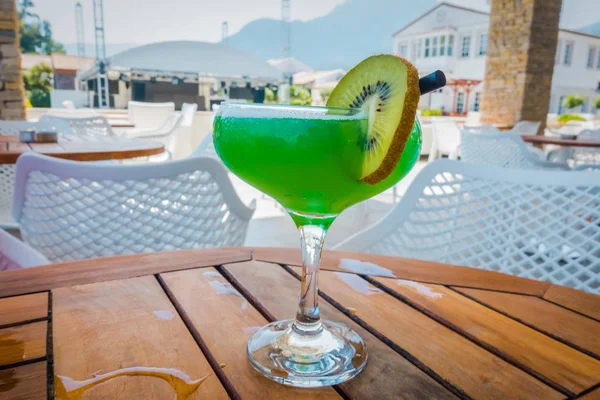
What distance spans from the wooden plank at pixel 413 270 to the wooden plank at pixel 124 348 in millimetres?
253

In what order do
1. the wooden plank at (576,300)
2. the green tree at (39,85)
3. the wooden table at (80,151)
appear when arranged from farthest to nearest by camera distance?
the green tree at (39,85), the wooden table at (80,151), the wooden plank at (576,300)

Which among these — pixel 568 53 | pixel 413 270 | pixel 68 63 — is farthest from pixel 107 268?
pixel 68 63

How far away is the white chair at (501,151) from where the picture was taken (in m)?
3.08

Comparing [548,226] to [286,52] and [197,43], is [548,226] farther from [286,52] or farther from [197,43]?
[286,52]

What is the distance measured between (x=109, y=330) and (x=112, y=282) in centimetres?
15

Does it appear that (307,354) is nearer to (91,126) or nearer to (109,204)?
(109,204)

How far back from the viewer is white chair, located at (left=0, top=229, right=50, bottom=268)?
912mm

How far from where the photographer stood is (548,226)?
4.14 feet

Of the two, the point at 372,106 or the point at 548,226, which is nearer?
the point at 372,106

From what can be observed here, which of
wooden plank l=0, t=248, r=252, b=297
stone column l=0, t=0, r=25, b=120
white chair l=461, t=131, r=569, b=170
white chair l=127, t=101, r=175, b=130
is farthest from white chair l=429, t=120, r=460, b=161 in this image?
wooden plank l=0, t=248, r=252, b=297

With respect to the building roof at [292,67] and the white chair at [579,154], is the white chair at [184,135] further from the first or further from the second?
the building roof at [292,67]

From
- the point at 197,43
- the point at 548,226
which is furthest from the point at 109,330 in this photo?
the point at 197,43

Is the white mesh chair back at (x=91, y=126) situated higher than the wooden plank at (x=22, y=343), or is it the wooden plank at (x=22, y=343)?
the white mesh chair back at (x=91, y=126)

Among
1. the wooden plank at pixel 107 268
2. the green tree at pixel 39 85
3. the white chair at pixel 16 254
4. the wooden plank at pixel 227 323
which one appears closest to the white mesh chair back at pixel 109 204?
the white chair at pixel 16 254
